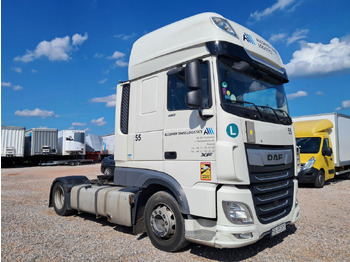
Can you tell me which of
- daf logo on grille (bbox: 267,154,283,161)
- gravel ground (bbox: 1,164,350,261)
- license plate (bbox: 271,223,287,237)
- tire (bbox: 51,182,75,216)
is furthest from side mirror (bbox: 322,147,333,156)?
tire (bbox: 51,182,75,216)

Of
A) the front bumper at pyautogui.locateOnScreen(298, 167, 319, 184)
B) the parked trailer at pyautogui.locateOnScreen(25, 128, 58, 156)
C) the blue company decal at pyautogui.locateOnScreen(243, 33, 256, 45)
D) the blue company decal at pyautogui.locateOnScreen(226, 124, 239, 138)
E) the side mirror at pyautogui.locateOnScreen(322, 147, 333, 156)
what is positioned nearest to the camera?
the blue company decal at pyautogui.locateOnScreen(226, 124, 239, 138)

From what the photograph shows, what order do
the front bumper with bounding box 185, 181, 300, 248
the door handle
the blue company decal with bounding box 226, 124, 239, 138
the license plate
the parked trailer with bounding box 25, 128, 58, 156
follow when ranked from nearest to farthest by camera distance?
the front bumper with bounding box 185, 181, 300, 248 → the blue company decal with bounding box 226, 124, 239, 138 → the license plate → the door handle → the parked trailer with bounding box 25, 128, 58, 156

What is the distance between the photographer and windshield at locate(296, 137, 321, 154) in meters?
11.5

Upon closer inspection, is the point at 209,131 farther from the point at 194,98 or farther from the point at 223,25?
the point at 223,25

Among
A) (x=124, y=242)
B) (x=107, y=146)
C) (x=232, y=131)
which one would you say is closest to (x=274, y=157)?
(x=232, y=131)

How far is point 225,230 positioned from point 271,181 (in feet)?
3.62

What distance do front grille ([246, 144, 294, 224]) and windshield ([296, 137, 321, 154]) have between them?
7575 millimetres

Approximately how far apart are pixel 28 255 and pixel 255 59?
4.71 m

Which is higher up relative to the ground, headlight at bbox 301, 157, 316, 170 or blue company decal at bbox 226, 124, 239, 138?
blue company decal at bbox 226, 124, 239, 138

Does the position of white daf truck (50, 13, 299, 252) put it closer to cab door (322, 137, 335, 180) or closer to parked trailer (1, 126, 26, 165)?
cab door (322, 137, 335, 180)

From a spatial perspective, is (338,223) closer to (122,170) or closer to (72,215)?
(122,170)

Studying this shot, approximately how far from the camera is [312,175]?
433 inches

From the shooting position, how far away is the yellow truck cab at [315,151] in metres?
11.0

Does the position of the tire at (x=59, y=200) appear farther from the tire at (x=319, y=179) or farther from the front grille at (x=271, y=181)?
the tire at (x=319, y=179)
